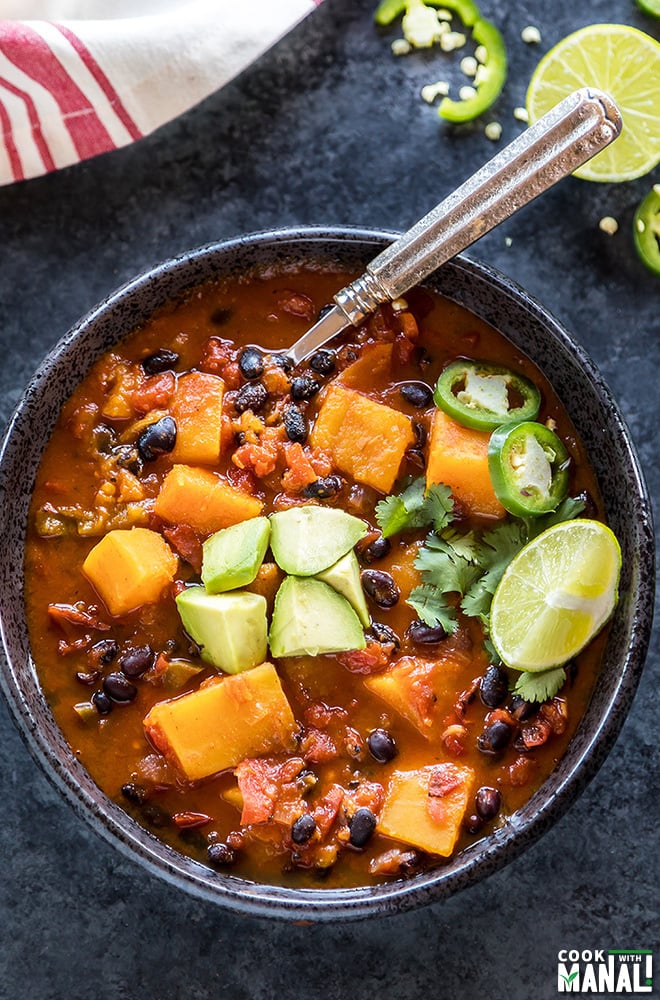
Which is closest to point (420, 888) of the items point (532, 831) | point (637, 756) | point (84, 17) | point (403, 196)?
point (532, 831)

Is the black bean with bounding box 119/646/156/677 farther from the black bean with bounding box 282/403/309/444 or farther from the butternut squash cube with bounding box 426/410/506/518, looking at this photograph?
the butternut squash cube with bounding box 426/410/506/518

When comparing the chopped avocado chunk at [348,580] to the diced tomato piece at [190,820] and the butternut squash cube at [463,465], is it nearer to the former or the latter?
the butternut squash cube at [463,465]

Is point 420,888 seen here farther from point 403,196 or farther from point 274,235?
point 403,196

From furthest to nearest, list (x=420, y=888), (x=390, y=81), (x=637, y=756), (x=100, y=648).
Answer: (x=390, y=81) < (x=637, y=756) < (x=100, y=648) < (x=420, y=888)

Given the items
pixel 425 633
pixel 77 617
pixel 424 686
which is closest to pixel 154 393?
pixel 77 617

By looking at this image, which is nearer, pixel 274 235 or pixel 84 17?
pixel 274 235

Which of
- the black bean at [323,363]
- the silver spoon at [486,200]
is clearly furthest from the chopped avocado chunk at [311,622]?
the silver spoon at [486,200]

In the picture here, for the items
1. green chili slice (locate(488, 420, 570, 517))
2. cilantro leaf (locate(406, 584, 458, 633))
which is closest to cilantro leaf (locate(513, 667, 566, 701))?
cilantro leaf (locate(406, 584, 458, 633))
